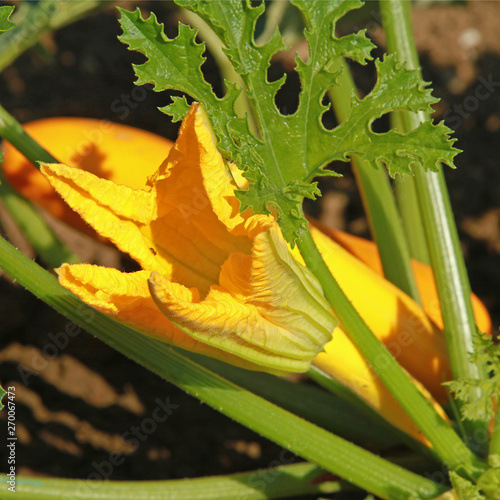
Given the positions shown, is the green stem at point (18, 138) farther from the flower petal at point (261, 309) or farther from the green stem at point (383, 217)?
the green stem at point (383, 217)

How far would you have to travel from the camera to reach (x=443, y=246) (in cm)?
154

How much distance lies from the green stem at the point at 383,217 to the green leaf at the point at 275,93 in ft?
1.64

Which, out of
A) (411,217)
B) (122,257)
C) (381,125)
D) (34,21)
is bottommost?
(122,257)

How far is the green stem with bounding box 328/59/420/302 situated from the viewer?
1696mm

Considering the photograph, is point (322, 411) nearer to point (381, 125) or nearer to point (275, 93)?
point (275, 93)

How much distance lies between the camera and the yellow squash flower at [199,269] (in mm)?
938

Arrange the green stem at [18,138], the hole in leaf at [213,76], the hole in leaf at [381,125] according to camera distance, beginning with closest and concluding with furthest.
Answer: the green stem at [18,138]
the hole in leaf at [381,125]
the hole in leaf at [213,76]

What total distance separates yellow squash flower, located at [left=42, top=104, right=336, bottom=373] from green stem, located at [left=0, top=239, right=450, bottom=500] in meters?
0.17

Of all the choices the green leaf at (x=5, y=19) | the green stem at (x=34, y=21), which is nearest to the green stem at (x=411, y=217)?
the green stem at (x=34, y=21)

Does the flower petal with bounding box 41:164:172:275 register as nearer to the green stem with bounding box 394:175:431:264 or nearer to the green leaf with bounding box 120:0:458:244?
the green leaf with bounding box 120:0:458:244

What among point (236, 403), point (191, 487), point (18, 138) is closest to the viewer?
point (236, 403)

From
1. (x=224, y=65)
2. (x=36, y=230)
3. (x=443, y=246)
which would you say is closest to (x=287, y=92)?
(x=224, y=65)

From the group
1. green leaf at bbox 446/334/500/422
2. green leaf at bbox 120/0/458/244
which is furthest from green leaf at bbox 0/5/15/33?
green leaf at bbox 446/334/500/422

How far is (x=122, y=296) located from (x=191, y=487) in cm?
70
